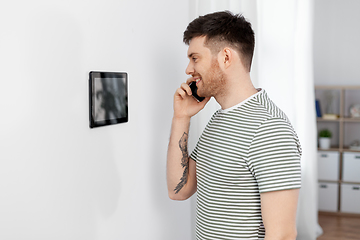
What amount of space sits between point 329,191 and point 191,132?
314 cm

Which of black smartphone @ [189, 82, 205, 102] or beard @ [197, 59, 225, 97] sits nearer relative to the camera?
beard @ [197, 59, 225, 97]

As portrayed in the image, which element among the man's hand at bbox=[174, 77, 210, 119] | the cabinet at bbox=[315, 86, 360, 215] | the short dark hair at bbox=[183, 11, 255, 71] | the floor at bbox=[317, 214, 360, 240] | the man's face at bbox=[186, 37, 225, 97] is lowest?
the floor at bbox=[317, 214, 360, 240]

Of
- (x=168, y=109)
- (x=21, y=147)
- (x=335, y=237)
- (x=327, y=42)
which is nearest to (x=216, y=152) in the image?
(x=168, y=109)

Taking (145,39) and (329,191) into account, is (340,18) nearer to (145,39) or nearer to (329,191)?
(329,191)

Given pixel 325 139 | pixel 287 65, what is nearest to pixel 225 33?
pixel 287 65

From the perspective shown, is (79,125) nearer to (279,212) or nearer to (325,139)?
(279,212)

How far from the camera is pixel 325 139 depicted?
4312 millimetres

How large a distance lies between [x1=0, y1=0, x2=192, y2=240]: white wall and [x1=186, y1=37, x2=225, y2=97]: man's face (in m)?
0.22

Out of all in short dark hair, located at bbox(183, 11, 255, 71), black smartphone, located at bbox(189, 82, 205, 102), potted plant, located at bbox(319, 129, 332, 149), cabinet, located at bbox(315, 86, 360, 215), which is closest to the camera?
short dark hair, located at bbox(183, 11, 255, 71)

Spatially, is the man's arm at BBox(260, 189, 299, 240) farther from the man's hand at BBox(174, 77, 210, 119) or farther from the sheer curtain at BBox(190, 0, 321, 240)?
the sheer curtain at BBox(190, 0, 321, 240)

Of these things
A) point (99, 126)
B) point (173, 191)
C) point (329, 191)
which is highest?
point (99, 126)

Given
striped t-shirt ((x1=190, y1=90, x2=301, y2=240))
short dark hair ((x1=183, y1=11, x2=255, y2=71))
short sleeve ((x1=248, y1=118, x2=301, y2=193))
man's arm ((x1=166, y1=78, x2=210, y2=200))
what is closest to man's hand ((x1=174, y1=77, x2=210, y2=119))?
man's arm ((x1=166, y1=78, x2=210, y2=200))

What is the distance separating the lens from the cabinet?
419cm

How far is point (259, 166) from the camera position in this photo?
3.36 feet
